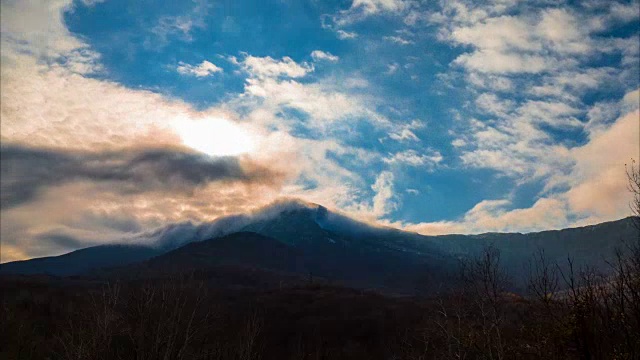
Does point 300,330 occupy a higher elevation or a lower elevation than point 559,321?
lower

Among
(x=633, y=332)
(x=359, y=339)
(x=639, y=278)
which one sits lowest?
(x=359, y=339)

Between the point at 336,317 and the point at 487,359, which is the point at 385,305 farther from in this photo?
the point at 487,359

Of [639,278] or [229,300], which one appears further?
[229,300]

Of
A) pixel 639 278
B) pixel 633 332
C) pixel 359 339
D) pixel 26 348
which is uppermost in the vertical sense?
pixel 639 278

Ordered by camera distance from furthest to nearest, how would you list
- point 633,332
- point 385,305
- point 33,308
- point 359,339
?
point 385,305 → point 359,339 → point 33,308 → point 633,332

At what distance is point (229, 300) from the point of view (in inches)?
7721

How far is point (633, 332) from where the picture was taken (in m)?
18.0

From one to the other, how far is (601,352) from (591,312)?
76.5 inches

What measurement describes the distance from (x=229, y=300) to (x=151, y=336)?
153005 mm

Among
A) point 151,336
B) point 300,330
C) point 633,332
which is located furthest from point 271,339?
point 633,332

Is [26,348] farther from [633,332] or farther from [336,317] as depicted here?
[336,317]

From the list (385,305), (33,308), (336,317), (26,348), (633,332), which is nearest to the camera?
(633,332)

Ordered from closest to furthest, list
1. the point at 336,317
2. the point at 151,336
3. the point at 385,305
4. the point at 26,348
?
the point at 151,336 → the point at 26,348 → the point at 336,317 → the point at 385,305

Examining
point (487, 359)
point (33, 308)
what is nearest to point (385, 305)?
point (33, 308)
